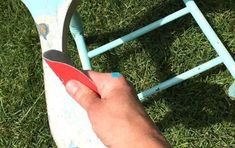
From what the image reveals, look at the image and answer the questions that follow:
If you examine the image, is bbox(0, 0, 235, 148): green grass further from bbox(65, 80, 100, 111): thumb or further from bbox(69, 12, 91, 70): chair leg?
bbox(65, 80, 100, 111): thumb

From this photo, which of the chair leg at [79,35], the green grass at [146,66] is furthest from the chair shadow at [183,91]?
the chair leg at [79,35]

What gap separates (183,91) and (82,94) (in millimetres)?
725

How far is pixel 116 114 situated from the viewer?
2.45 ft

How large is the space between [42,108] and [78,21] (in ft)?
1.16

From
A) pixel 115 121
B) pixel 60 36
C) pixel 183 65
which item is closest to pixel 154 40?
pixel 183 65

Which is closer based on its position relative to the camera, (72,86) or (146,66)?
(72,86)

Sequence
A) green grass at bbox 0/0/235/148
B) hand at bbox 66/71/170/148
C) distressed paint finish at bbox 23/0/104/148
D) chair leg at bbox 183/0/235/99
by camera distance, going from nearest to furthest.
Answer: hand at bbox 66/71/170/148 → distressed paint finish at bbox 23/0/104/148 → chair leg at bbox 183/0/235/99 → green grass at bbox 0/0/235/148

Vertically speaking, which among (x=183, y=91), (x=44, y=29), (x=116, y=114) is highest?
(x=44, y=29)

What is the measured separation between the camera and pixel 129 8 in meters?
1.60

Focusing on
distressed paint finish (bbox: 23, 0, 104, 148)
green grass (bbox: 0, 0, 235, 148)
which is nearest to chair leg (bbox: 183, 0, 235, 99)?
green grass (bbox: 0, 0, 235, 148)

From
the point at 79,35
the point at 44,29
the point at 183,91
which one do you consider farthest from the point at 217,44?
the point at 44,29

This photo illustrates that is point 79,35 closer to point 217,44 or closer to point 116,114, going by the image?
point 217,44

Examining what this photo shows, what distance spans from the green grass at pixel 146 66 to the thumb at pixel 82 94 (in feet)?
2.21

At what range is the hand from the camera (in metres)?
0.72
